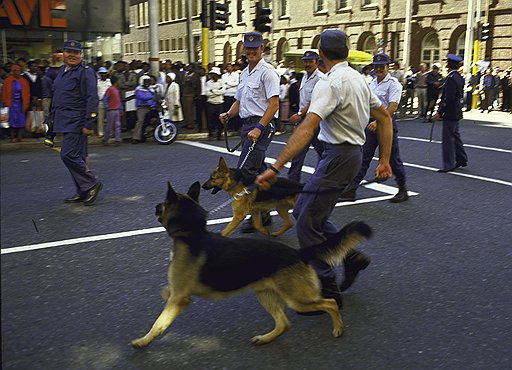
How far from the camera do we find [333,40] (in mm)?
4133

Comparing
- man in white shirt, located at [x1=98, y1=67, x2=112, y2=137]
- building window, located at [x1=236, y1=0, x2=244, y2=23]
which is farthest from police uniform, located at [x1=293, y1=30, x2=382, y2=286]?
building window, located at [x1=236, y1=0, x2=244, y2=23]

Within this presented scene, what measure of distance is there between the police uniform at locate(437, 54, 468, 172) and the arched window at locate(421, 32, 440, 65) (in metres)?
24.0

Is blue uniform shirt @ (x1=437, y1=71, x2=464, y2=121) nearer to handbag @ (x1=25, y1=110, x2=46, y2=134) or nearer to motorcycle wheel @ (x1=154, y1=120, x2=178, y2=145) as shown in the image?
motorcycle wheel @ (x1=154, y1=120, x2=178, y2=145)

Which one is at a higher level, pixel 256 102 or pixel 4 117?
pixel 256 102

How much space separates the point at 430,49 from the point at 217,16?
Result: 19553 mm

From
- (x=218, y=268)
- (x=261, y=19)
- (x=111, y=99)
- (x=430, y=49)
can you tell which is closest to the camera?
(x=218, y=268)

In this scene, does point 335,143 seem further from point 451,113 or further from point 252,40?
point 451,113

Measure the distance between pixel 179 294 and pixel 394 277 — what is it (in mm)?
2276

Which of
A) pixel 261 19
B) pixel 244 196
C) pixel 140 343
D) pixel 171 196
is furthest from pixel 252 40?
pixel 261 19

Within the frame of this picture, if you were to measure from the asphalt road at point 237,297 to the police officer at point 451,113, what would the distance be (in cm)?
173

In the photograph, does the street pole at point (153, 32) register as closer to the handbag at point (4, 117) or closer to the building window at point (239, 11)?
the handbag at point (4, 117)

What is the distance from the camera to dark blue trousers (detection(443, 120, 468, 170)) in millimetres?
10297

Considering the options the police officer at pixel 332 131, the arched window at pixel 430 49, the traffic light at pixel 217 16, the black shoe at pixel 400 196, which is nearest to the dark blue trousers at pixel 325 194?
the police officer at pixel 332 131

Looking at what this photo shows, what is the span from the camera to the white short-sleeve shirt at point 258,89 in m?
6.45
